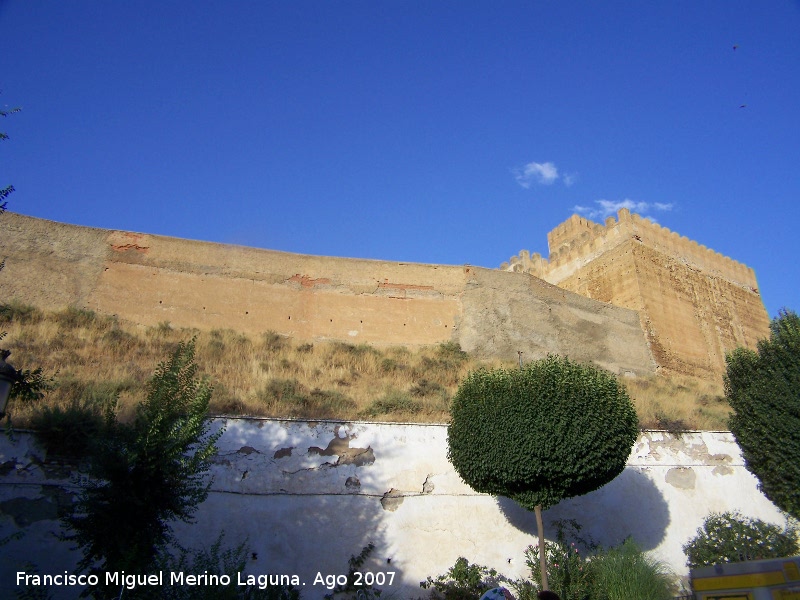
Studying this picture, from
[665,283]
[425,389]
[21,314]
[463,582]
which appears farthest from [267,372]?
[665,283]

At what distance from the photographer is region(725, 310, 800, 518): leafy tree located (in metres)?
10.5

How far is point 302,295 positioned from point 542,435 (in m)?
11.5

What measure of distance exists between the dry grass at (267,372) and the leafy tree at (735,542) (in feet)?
6.07

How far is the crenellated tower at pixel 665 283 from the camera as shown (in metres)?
23.0

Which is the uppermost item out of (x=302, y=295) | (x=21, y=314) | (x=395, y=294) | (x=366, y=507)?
(x=395, y=294)

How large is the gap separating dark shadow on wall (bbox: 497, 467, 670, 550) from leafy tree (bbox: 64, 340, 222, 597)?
5.00m

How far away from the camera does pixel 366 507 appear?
29.4 ft

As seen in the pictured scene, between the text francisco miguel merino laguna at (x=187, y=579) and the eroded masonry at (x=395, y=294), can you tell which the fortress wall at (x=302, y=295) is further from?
the text francisco miguel merino laguna at (x=187, y=579)

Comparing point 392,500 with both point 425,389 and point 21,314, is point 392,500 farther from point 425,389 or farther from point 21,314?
point 21,314

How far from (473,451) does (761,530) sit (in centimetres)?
508

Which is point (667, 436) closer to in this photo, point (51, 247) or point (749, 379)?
point (749, 379)

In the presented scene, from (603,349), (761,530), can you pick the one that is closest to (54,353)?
(761,530)

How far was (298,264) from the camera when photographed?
736 inches

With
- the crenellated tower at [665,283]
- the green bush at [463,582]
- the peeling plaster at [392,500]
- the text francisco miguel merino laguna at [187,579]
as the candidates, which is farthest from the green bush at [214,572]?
the crenellated tower at [665,283]
